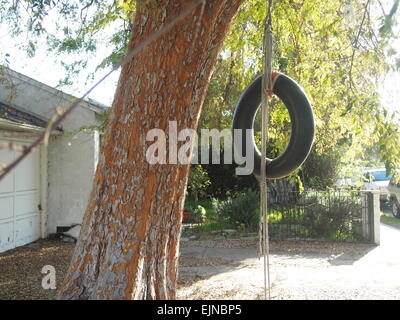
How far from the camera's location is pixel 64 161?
11.7 metres

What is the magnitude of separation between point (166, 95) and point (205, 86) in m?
0.44

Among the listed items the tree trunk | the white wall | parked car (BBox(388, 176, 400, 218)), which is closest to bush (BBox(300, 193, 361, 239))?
parked car (BBox(388, 176, 400, 218))

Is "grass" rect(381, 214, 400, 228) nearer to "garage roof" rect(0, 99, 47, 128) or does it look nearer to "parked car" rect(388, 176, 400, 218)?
"parked car" rect(388, 176, 400, 218)

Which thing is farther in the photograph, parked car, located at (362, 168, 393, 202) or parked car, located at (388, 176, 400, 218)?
parked car, located at (362, 168, 393, 202)

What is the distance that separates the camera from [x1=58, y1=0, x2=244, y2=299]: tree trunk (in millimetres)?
3580

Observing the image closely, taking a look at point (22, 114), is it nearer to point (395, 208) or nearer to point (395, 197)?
point (395, 197)

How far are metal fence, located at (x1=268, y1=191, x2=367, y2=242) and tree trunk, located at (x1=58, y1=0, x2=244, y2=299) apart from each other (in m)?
8.45

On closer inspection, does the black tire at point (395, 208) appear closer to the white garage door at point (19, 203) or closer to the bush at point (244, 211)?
the bush at point (244, 211)

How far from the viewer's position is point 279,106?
8969 millimetres

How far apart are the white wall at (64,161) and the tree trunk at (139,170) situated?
26.6 ft

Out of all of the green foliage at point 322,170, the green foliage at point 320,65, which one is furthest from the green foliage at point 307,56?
the green foliage at point 322,170

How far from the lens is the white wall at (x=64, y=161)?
455 inches

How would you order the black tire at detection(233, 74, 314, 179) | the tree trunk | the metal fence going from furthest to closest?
the metal fence
the black tire at detection(233, 74, 314, 179)
the tree trunk

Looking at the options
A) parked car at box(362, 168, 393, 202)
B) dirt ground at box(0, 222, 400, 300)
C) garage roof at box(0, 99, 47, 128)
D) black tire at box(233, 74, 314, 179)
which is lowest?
dirt ground at box(0, 222, 400, 300)
